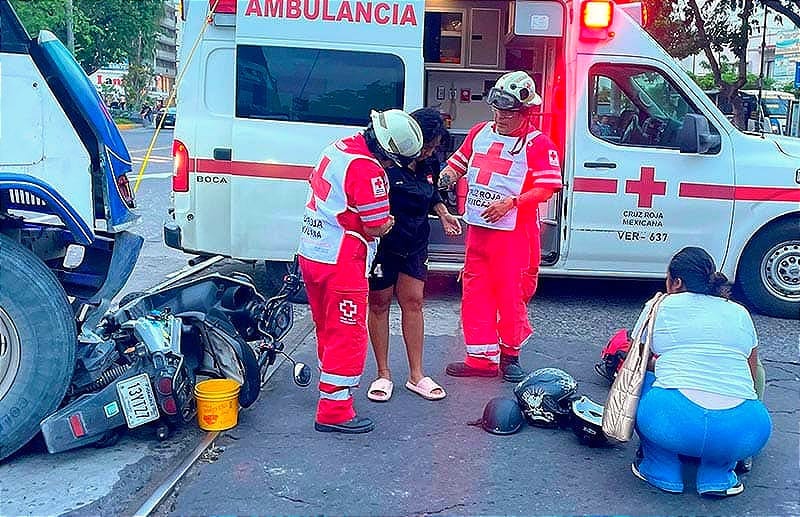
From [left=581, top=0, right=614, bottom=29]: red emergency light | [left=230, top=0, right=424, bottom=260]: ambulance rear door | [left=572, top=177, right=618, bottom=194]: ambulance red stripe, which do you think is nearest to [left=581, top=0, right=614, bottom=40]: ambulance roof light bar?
[left=581, top=0, right=614, bottom=29]: red emergency light

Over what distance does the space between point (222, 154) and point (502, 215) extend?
2673mm

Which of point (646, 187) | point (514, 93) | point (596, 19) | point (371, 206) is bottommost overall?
point (371, 206)

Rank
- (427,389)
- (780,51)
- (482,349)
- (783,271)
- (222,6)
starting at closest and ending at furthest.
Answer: (427,389) → (482,349) → (222,6) → (783,271) → (780,51)

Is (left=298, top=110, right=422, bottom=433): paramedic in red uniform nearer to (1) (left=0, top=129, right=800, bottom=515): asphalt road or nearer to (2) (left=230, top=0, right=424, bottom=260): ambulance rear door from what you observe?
(1) (left=0, top=129, right=800, bottom=515): asphalt road

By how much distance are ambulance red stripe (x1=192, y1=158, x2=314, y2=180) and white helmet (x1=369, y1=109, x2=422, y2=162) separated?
244cm

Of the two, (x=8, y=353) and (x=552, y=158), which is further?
(x=552, y=158)

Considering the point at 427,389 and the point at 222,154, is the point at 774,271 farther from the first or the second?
the point at 222,154

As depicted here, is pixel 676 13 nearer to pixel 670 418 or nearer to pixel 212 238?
pixel 212 238

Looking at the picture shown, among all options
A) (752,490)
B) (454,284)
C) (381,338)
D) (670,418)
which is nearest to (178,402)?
(381,338)

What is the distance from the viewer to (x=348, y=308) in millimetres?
4344

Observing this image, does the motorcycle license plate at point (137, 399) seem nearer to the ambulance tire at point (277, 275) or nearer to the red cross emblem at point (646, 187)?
the ambulance tire at point (277, 275)

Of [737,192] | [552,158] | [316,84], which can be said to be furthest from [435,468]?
[737,192]

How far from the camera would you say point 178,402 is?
13.4 feet

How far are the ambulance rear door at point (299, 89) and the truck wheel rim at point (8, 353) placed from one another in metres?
3.05
